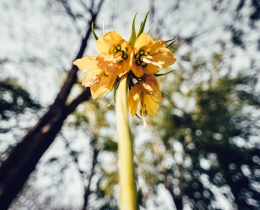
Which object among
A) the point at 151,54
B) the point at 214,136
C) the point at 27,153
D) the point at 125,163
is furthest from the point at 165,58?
the point at 214,136

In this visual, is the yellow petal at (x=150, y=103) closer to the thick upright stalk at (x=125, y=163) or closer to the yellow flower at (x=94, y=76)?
the yellow flower at (x=94, y=76)

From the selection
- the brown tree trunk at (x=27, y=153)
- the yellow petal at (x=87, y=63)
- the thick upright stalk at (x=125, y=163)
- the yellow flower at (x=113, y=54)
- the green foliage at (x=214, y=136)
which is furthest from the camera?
the green foliage at (x=214, y=136)

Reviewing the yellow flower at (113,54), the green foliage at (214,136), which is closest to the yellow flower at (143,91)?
the yellow flower at (113,54)

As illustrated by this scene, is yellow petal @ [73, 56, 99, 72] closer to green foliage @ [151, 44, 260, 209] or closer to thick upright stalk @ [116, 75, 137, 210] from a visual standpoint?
thick upright stalk @ [116, 75, 137, 210]

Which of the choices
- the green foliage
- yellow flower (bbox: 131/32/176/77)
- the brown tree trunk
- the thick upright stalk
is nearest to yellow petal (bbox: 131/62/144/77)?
yellow flower (bbox: 131/32/176/77)

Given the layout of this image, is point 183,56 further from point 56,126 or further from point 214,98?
point 56,126

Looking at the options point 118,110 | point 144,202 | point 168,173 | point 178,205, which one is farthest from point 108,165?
point 118,110

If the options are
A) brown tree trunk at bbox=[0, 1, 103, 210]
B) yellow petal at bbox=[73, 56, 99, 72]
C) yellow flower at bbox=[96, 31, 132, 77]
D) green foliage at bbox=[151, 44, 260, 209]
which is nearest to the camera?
yellow flower at bbox=[96, 31, 132, 77]
